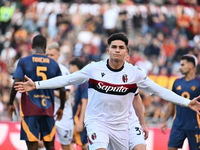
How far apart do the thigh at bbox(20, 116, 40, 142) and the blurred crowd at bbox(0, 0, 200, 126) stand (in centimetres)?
1193

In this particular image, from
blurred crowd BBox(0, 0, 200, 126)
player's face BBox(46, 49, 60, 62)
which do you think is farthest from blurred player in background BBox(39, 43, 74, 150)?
blurred crowd BBox(0, 0, 200, 126)

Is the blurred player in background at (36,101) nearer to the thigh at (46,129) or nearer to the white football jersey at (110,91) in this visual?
the thigh at (46,129)

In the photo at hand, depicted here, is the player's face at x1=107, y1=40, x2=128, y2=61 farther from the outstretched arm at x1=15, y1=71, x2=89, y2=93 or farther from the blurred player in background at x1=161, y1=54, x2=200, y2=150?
the blurred player in background at x1=161, y1=54, x2=200, y2=150

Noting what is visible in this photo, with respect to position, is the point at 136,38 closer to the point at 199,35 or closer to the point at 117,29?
the point at 117,29

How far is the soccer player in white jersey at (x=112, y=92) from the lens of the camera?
8008 millimetres

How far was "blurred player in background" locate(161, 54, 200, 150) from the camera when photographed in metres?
Answer: 11.1

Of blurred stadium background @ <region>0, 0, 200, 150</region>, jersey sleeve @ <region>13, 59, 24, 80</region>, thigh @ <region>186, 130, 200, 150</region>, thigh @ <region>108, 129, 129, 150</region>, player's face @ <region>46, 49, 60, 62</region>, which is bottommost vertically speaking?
thigh @ <region>186, 130, 200, 150</region>

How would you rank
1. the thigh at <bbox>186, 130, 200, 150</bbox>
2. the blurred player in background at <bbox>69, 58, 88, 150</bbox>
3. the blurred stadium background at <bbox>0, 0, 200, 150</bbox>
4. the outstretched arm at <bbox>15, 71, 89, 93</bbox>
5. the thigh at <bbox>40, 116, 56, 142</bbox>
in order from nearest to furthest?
the outstretched arm at <bbox>15, 71, 89, 93</bbox>, the thigh at <bbox>40, 116, 56, 142</bbox>, the thigh at <bbox>186, 130, 200, 150</bbox>, the blurred player in background at <bbox>69, 58, 88, 150</bbox>, the blurred stadium background at <bbox>0, 0, 200, 150</bbox>

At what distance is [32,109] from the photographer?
9477 mm

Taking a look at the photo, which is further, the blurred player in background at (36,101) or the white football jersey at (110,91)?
the blurred player in background at (36,101)

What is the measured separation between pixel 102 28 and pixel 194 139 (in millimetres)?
12809

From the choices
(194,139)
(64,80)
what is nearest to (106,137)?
(64,80)

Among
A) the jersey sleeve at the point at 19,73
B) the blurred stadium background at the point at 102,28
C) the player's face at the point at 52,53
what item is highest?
the blurred stadium background at the point at 102,28

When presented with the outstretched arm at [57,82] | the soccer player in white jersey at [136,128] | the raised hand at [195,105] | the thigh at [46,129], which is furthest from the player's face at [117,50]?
the thigh at [46,129]
